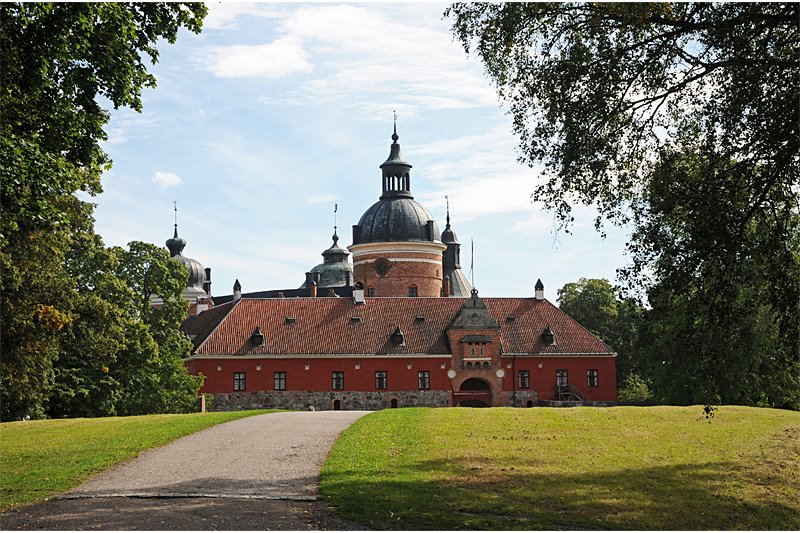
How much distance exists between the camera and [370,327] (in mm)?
58688

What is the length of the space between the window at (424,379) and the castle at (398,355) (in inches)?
2.2

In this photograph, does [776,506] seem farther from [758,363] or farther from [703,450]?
[758,363]

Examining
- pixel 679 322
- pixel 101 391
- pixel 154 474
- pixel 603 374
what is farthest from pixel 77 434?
pixel 603 374

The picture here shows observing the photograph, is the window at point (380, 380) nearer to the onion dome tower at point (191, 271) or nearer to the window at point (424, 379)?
the window at point (424, 379)

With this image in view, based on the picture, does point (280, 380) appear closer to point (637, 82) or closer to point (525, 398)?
point (525, 398)

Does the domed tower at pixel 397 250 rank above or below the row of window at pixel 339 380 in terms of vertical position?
above

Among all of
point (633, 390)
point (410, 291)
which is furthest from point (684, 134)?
point (410, 291)

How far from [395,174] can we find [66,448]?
55.3 metres

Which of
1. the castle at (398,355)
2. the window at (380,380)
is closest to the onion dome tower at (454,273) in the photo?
the castle at (398,355)

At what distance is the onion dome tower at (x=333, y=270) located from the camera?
9269 cm

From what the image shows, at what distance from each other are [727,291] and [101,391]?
2994 cm

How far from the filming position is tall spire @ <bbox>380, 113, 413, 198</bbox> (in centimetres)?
7297

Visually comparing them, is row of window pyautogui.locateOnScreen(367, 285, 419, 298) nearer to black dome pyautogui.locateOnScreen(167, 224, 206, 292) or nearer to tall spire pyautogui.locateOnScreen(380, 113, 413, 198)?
tall spire pyautogui.locateOnScreen(380, 113, 413, 198)

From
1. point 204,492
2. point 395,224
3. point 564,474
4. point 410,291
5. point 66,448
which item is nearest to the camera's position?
point 204,492
